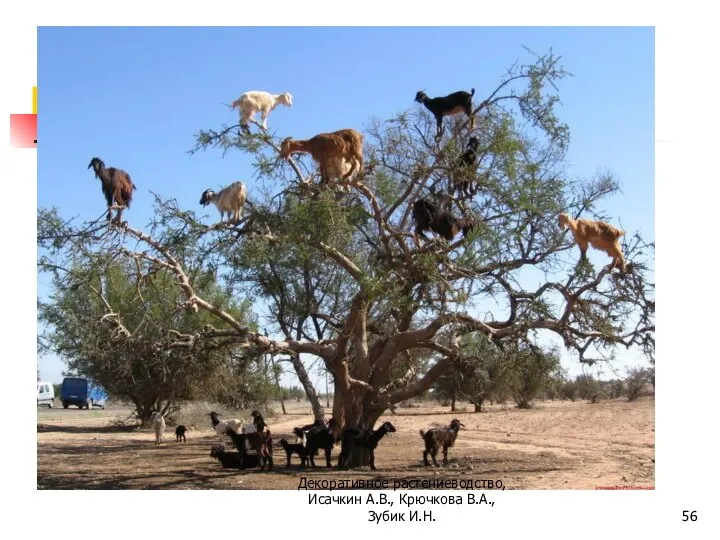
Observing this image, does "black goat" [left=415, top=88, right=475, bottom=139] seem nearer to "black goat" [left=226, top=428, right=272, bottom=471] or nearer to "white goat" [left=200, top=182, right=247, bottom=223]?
"white goat" [left=200, top=182, right=247, bottom=223]

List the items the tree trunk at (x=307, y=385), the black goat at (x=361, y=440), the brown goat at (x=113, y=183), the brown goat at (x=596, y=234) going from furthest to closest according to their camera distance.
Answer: the tree trunk at (x=307, y=385) < the black goat at (x=361, y=440) < the brown goat at (x=596, y=234) < the brown goat at (x=113, y=183)

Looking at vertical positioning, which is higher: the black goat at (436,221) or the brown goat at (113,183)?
the brown goat at (113,183)

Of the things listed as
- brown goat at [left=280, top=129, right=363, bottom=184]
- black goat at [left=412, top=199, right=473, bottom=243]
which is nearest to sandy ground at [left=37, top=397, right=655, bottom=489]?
black goat at [left=412, top=199, right=473, bottom=243]

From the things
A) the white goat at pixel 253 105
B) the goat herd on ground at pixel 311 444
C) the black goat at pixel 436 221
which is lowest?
the goat herd on ground at pixel 311 444

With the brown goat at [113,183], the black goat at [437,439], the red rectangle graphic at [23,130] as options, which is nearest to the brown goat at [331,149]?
the brown goat at [113,183]

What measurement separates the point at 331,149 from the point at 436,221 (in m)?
1.72

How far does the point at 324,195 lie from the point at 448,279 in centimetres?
205

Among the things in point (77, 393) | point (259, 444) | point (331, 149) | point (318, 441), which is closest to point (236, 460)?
point (259, 444)

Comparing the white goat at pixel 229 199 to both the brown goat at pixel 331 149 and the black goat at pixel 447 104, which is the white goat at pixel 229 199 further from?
the black goat at pixel 447 104

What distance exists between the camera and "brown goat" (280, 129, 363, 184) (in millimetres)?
9648

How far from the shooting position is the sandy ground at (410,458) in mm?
9844

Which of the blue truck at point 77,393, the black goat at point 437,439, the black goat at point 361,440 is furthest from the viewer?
the blue truck at point 77,393

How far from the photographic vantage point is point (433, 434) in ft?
37.9

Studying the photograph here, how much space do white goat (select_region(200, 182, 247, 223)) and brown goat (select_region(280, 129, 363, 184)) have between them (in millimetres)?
709
